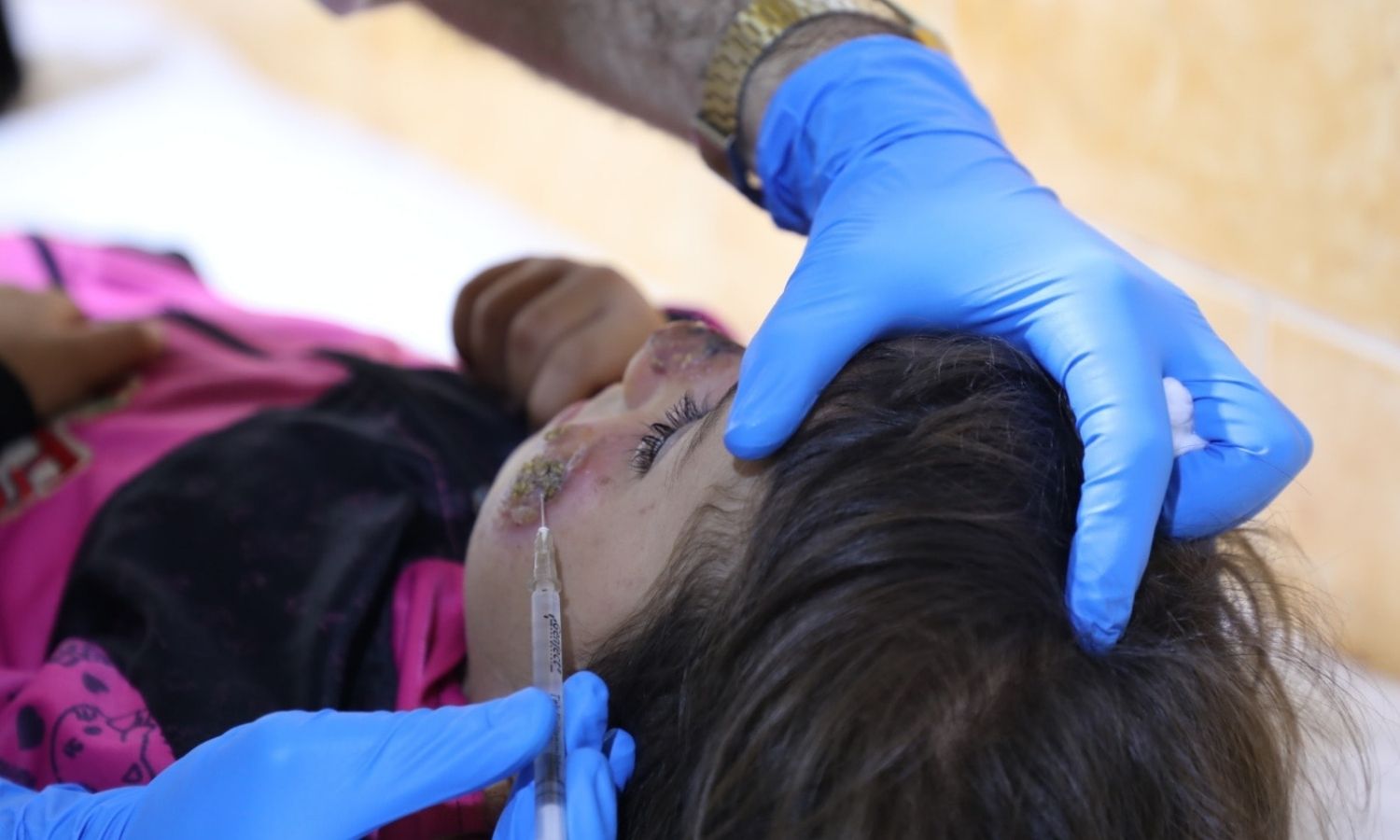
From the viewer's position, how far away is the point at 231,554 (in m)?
0.89

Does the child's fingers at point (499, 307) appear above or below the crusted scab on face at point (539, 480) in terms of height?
below

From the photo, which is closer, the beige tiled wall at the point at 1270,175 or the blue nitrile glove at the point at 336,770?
the blue nitrile glove at the point at 336,770

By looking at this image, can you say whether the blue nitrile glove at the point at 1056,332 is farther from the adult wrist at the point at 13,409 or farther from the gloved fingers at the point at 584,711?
the adult wrist at the point at 13,409

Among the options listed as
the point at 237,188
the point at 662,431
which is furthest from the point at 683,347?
the point at 237,188

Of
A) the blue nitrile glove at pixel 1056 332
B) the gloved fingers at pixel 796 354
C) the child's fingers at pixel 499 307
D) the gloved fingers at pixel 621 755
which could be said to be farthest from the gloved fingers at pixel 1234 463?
the child's fingers at pixel 499 307

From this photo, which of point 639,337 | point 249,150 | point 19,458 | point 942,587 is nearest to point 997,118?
point 639,337

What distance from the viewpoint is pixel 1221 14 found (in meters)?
1.11

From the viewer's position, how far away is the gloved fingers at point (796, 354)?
2.08 ft

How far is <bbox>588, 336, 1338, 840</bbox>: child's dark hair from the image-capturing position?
1.79 feet

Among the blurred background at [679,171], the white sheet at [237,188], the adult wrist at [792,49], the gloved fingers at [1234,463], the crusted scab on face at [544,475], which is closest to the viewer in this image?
the gloved fingers at [1234,463]

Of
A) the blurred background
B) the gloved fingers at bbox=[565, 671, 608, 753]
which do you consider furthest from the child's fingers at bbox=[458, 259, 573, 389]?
the gloved fingers at bbox=[565, 671, 608, 753]

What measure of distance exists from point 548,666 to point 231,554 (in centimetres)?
35

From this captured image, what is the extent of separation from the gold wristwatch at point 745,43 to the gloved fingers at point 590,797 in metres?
0.56

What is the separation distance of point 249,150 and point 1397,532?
1.66m
